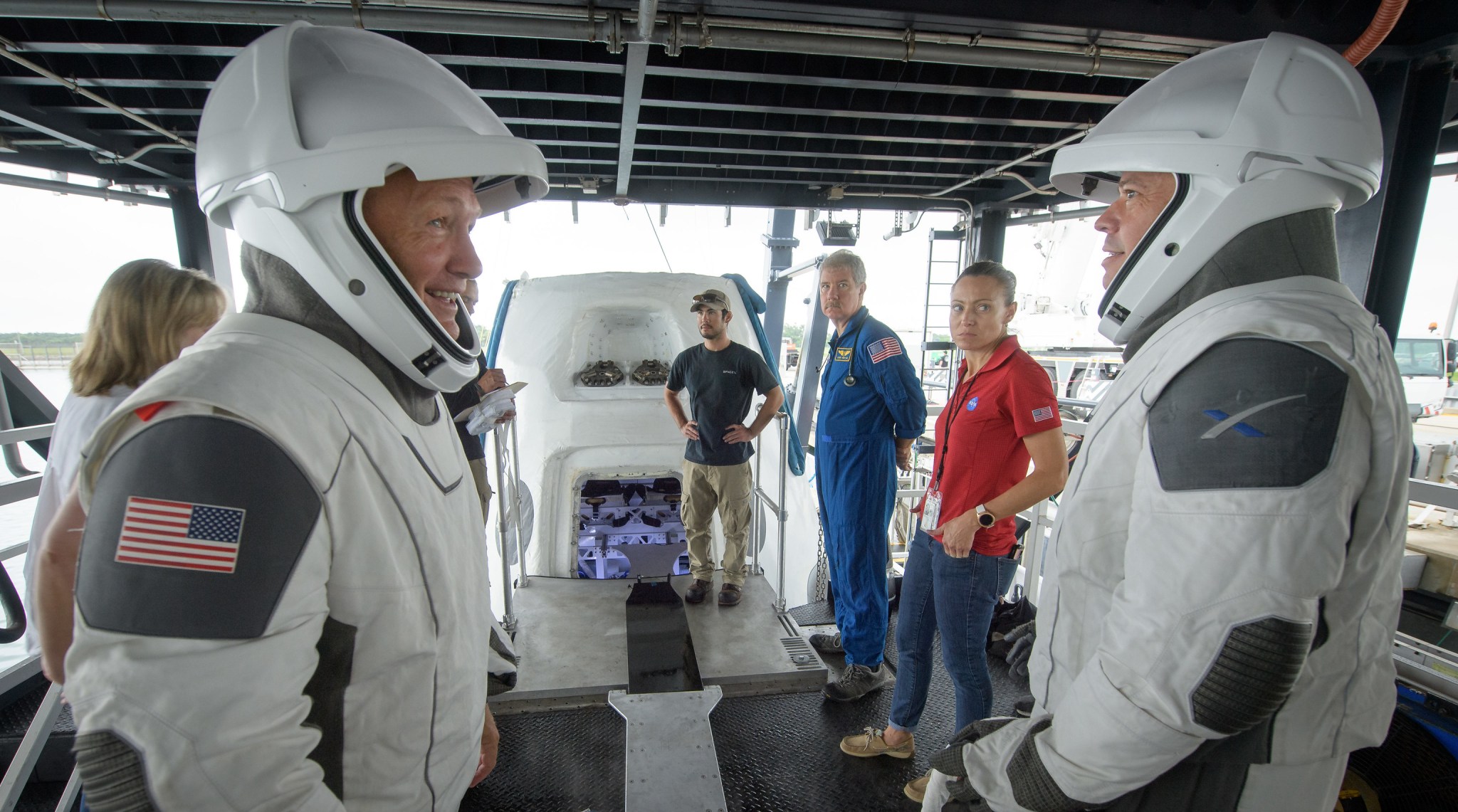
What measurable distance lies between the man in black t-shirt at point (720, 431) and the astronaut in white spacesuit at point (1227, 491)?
2541mm

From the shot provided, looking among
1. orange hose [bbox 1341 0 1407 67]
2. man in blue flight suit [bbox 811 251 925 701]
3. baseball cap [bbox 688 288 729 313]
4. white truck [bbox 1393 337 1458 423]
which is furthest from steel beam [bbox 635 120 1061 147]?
white truck [bbox 1393 337 1458 423]

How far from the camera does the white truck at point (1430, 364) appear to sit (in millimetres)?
9031

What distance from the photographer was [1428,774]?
1.75 meters

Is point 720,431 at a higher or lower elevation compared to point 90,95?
lower

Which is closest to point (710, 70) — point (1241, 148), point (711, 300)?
point (711, 300)

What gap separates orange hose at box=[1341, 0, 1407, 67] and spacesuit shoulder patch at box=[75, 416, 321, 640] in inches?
108

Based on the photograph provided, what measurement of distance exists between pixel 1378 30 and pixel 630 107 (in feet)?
8.51

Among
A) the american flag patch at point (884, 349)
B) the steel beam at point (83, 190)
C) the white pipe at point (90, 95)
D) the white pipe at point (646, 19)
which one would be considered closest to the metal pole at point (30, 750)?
the white pipe at point (90, 95)

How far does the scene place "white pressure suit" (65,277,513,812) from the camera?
63cm

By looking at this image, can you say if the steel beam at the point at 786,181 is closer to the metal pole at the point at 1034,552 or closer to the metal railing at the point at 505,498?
the metal railing at the point at 505,498

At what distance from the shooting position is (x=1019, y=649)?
311 cm

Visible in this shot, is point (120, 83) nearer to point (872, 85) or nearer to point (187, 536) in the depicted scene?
point (187, 536)

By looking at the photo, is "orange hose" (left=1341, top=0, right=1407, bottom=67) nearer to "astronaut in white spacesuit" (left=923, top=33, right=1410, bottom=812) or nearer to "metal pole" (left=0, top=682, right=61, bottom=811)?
"astronaut in white spacesuit" (left=923, top=33, right=1410, bottom=812)

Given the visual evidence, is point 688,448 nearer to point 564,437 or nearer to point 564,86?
point 564,437
